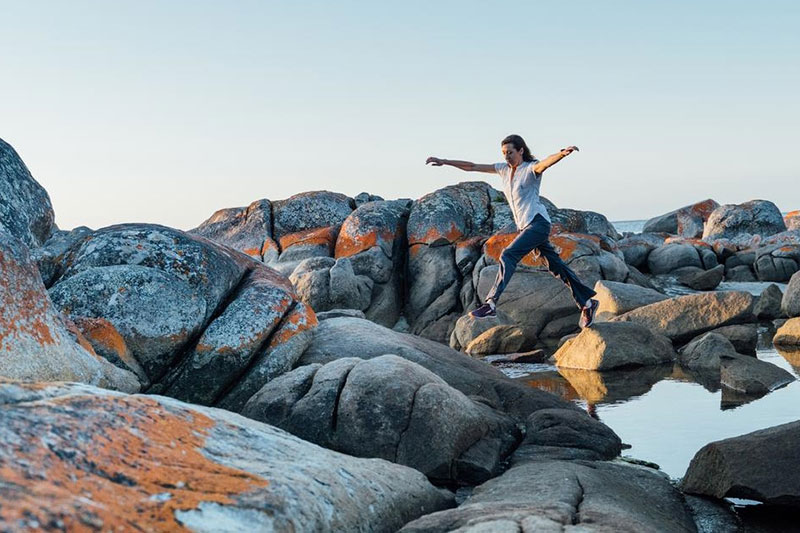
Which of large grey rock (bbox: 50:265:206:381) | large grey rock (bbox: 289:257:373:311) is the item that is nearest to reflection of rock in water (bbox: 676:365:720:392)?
large grey rock (bbox: 50:265:206:381)

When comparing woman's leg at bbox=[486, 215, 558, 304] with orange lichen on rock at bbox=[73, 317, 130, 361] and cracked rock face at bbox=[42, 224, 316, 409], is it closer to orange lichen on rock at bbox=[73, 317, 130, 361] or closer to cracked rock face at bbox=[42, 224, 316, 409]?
cracked rock face at bbox=[42, 224, 316, 409]

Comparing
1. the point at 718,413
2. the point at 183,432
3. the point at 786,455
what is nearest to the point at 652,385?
the point at 718,413

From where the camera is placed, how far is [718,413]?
27.9 ft

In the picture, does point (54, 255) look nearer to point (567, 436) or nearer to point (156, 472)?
point (567, 436)

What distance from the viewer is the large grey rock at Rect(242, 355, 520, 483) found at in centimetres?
641

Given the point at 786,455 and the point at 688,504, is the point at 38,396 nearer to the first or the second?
the point at 688,504

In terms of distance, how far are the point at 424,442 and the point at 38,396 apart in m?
3.58

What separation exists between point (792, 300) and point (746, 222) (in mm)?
22352

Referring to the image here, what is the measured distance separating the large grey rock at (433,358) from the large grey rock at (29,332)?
10.9 feet

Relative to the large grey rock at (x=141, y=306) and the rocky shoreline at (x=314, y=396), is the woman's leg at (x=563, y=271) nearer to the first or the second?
the rocky shoreline at (x=314, y=396)

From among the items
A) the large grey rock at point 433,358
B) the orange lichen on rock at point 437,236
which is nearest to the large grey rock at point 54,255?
the large grey rock at point 433,358

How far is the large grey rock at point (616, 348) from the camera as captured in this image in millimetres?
12125

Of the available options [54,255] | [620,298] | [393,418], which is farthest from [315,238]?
[393,418]

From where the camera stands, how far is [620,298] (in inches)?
632
